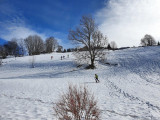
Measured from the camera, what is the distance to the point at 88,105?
3.36 meters

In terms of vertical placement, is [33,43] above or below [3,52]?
above

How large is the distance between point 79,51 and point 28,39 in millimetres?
65303

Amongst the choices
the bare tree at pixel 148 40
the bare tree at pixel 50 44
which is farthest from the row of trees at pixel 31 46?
the bare tree at pixel 148 40

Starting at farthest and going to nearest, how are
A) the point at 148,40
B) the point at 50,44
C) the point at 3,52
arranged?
1. the point at 50,44
2. the point at 3,52
3. the point at 148,40

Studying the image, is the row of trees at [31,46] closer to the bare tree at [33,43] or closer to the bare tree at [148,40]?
the bare tree at [33,43]

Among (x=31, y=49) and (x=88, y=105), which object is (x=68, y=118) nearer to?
(x=88, y=105)

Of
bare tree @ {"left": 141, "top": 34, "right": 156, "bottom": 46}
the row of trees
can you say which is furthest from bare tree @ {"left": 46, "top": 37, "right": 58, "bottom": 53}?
bare tree @ {"left": 141, "top": 34, "right": 156, "bottom": 46}

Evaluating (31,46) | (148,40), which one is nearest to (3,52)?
(31,46)

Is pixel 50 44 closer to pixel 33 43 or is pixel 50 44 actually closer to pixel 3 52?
pixel 33 43

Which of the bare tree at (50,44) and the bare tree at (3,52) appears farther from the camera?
the bare tree at (50,44)

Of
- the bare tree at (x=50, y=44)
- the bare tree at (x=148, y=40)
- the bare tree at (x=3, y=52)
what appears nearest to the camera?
the bare tree at (x=148, y=40)

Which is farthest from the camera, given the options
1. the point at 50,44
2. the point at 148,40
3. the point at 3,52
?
the point at 50,44

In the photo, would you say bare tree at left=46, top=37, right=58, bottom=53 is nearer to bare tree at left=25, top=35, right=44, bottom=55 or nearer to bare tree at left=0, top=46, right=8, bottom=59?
bare tree at left=25, top=35, right=44, bottom=55

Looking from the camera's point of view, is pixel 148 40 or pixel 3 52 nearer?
Result: pixel 148 40
